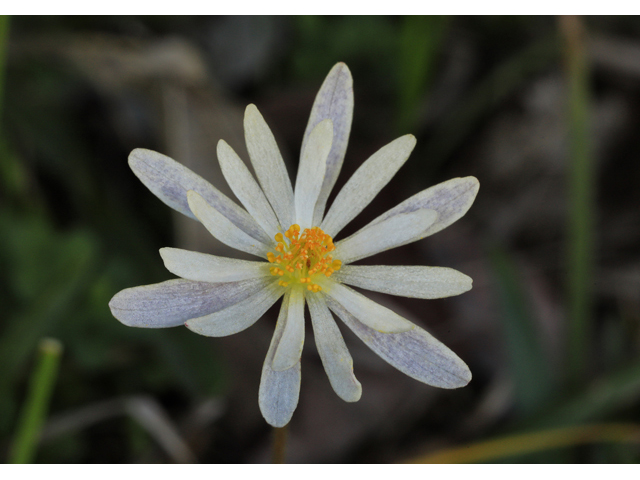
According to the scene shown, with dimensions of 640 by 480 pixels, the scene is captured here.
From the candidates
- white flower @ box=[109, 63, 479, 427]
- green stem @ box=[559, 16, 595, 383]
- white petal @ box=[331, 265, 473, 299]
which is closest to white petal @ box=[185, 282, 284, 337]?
white flower @ box=[109, 63, 479, 427]

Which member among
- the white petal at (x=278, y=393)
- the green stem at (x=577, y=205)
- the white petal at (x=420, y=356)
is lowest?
the white petal at (x=278, y=393)

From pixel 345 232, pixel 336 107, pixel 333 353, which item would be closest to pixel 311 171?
pixel 336 107

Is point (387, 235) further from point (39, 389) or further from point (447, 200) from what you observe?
point (39, 389)

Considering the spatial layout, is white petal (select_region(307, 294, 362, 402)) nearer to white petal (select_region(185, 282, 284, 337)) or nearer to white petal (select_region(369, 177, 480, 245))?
white petal (select_region(185, 282, 284, 337))

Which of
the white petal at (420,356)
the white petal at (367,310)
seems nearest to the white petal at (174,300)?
the white petal at (367,310)

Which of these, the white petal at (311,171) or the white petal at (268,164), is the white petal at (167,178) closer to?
the white petal at (268,164)
